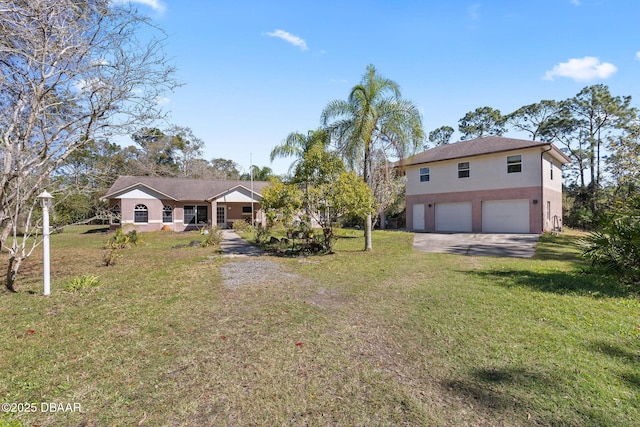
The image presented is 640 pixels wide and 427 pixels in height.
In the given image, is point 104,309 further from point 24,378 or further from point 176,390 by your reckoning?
point 176,390

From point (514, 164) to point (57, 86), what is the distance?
2199cm

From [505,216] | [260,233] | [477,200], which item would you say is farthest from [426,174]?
[260,233]

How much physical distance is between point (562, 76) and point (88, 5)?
1769cm

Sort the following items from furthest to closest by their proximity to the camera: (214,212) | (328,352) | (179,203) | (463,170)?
(179,203)
(214,212)
(463,170)
(328,352)

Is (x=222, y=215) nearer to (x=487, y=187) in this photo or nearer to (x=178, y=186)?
(x=178, y=186)

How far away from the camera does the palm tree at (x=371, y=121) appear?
43.5ft

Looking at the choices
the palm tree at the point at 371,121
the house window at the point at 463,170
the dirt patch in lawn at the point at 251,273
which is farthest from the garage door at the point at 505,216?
the dirt patch in lawn at the point at 251,273

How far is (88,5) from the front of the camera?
6.39 meters

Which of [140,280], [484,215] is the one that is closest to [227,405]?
[140,280]

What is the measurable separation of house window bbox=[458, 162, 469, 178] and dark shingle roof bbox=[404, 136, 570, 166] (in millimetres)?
651

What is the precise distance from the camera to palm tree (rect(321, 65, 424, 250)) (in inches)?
522

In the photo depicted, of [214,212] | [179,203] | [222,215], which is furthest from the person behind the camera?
[222,215]

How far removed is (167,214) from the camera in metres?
26.7

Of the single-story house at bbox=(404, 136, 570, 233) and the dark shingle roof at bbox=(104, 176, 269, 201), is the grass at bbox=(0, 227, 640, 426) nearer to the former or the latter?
the single-story house at bbox=(404, 136, 570, 233)
